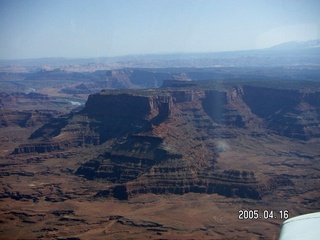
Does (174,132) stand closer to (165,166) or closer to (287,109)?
(165,166)

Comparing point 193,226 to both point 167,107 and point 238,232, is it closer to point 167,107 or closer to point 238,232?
point 238,232
